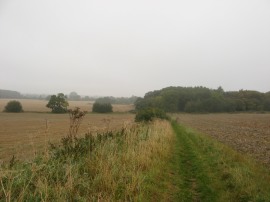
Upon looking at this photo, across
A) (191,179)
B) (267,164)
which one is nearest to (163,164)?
(191,179)

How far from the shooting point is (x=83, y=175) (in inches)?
268

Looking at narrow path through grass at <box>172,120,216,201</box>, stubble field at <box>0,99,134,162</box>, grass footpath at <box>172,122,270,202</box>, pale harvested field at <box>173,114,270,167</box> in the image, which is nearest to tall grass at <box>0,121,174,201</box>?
stubble field at <box>0,99,134,162</box>

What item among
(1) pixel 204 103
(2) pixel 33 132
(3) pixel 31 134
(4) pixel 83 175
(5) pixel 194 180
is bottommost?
(2) pixel 33 132

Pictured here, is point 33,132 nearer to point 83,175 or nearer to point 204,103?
point 83,175

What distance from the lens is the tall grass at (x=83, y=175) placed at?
5195 mm

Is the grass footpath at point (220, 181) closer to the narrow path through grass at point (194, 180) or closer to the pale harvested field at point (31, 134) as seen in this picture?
the narrow path through grass at point (194, 180)

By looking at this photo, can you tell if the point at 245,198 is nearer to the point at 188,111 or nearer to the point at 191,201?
the point at 191,201

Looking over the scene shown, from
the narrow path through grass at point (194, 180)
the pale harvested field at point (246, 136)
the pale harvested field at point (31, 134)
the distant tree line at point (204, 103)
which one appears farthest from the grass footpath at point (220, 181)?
the distant tree line at point (204, 103)

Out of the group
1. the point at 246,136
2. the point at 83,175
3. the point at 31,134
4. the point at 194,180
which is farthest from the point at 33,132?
the point at 83,175

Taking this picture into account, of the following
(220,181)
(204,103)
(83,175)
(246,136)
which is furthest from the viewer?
(204,103)

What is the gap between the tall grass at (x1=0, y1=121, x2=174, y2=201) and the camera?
520 centimetres

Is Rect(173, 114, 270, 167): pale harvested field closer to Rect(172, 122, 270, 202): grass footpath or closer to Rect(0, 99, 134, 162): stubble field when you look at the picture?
Rect(172, 122, 270, 202): grass footpath

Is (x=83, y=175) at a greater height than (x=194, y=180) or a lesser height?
greater

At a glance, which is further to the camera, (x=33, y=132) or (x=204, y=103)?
(x=204, y=103)
